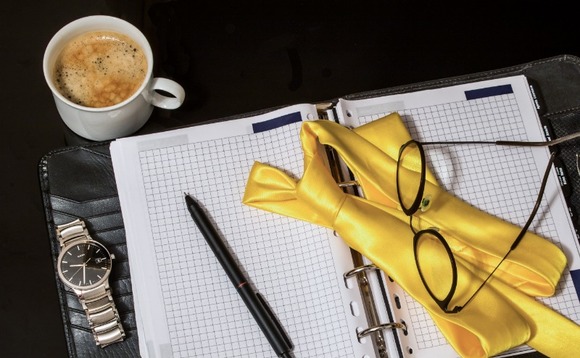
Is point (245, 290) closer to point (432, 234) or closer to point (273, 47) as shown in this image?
point (432, 234)

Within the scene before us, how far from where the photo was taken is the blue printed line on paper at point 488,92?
887 millimetres

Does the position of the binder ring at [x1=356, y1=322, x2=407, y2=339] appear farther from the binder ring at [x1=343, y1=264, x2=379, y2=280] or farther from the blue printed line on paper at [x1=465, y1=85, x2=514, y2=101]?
the blue printed line on paper at [x1=465, y1=85, x2=514, y2=101]

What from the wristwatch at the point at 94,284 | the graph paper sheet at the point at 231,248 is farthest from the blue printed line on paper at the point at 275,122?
the wristwatch at the point at 94,284

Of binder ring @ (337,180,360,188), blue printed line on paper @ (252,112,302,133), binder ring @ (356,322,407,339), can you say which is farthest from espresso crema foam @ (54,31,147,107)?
binder ring @ (356,322,407,339)

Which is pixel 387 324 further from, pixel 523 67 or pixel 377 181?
pixel 523 67

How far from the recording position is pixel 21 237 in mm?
849

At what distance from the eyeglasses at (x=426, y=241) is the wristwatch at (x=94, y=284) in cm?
32

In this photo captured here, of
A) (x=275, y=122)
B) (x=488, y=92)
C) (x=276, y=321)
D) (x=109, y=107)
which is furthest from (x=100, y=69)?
(x=488, y=92)

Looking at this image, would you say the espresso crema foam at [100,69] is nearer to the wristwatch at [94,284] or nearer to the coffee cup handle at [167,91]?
the coffee cup handle at [167,91]

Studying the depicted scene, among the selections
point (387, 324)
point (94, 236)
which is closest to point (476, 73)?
point (387, 324)

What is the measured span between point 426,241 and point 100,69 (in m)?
0.40

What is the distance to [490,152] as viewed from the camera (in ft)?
2.83

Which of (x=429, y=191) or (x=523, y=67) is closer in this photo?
(x=429, y=191)

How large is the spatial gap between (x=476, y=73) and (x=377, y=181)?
21cm
